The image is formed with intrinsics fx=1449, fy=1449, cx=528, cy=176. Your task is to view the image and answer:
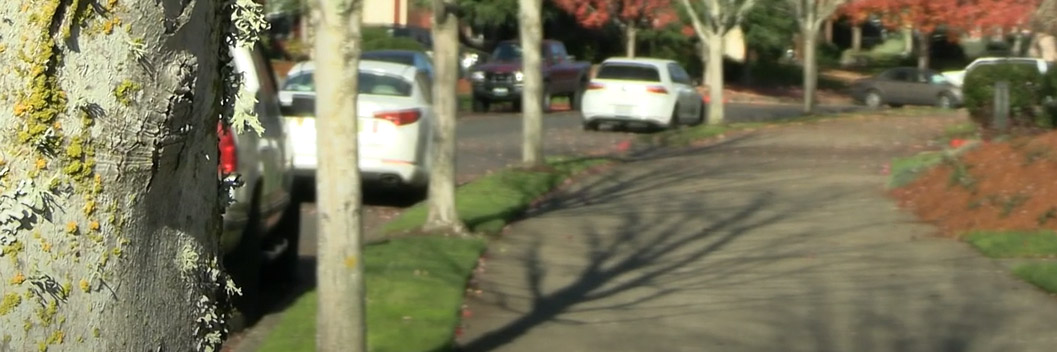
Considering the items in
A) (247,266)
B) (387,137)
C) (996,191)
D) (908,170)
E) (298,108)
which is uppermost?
(298,108)

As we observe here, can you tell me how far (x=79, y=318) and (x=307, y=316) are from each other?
20.8ft

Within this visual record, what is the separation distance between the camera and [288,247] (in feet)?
33.2

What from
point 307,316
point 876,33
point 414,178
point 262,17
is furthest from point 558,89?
point 876,33

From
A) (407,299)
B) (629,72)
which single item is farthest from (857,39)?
(407,299)

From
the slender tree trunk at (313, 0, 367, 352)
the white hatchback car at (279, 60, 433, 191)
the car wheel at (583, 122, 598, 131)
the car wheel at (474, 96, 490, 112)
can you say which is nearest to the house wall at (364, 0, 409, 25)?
the car wheel at (474, 96, 490, 112)

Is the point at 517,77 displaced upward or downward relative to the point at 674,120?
upward

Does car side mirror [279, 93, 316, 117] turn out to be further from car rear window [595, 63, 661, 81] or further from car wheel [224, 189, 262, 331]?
car rear window [595, 63, 661, 81]

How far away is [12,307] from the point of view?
2.24 metres

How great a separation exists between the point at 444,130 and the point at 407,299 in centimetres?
344

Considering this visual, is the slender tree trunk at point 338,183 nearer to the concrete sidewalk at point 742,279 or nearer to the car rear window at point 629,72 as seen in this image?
the concrete sidewalk at point 742,279

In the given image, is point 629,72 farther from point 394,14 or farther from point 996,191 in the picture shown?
point 394,14

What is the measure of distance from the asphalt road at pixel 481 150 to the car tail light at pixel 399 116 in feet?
3.09

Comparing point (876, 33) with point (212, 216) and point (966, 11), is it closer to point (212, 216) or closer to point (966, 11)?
point (966, 11)

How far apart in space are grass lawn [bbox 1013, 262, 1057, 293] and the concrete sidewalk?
0.31 feet
